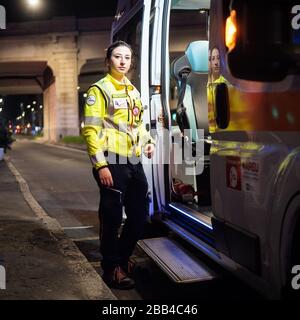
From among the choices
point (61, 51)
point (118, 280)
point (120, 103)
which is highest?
point (61, 51)

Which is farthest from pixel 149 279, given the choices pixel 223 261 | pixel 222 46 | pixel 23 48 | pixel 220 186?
pixel 23 48

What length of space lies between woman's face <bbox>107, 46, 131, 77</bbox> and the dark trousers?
765 mm

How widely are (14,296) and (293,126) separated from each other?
7.87 feet

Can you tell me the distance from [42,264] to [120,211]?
40.9 inches

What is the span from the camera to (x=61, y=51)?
1761 inches

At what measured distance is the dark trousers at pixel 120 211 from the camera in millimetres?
4250

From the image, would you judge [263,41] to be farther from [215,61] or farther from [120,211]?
[120,211]

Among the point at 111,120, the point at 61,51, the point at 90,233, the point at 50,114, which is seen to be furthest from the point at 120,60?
the point at 50,114

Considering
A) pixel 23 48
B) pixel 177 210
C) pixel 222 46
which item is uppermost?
pixel 23 48

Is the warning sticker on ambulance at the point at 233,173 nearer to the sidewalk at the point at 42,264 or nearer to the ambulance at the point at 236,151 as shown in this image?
the ambulance at the point at 236,151

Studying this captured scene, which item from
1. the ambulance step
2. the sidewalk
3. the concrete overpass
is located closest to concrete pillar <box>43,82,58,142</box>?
the concrete overpass

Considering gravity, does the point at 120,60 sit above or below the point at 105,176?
above

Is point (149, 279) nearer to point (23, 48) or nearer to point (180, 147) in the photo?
point (180, 147)
